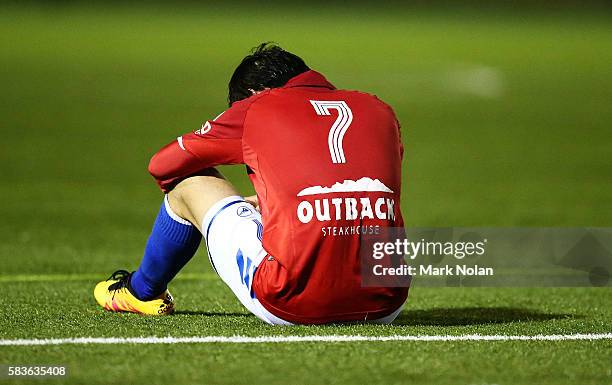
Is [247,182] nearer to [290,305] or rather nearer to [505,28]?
[290,305]

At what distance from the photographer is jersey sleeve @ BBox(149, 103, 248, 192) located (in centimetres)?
486

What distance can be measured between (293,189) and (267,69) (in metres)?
0.60

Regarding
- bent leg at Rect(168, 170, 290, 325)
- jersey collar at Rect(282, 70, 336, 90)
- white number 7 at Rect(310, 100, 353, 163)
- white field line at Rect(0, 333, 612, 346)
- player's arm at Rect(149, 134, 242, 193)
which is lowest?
white field line at Rect(0, 333, 612, 346)

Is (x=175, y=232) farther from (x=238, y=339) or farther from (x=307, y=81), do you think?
(x=307, y=81)

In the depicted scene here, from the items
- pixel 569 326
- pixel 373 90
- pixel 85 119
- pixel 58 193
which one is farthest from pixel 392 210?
pixel 373 90

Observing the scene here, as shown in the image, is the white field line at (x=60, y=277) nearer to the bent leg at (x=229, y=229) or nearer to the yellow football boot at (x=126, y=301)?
the yellow football boot at (x=126, y=301)

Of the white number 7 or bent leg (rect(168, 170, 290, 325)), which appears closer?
the white number 7

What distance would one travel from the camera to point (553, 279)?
6980 mm

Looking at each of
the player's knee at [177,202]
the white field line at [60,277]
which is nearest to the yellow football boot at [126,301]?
the player's knee at [177,202]

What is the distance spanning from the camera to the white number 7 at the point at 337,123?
15.5ft

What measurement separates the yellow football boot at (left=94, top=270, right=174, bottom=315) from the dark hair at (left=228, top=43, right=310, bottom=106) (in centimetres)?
98

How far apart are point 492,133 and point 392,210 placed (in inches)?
441

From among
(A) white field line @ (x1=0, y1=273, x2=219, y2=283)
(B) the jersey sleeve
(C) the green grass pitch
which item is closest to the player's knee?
(B) the jersey sleeve

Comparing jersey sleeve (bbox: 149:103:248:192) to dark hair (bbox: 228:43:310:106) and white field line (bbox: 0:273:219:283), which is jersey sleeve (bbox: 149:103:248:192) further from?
white field line (bbox: 0:273:219:283)
